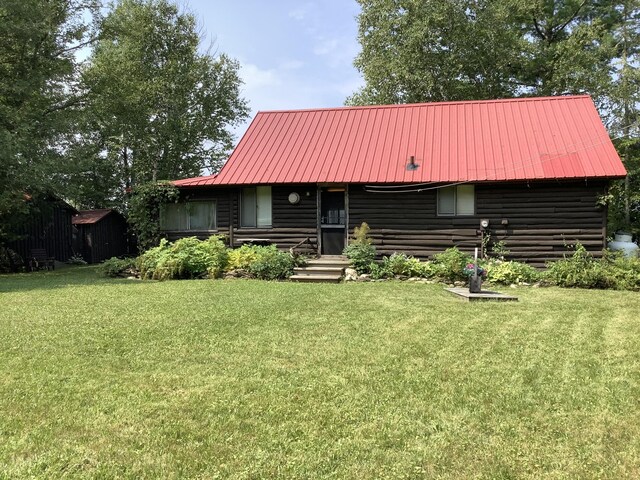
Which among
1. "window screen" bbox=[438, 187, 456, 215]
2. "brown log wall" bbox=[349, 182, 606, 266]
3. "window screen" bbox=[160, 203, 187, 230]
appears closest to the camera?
"brown log wall" bbox=[349, 182, 606, 266]

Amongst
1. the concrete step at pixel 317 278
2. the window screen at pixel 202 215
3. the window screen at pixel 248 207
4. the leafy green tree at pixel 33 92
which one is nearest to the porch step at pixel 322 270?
the concrete step at pixel 317 278

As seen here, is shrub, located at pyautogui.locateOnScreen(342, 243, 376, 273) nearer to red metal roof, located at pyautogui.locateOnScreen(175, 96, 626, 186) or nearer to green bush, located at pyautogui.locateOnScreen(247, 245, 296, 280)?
green bush, located at pyautogui.locateOnScreen(247, 245, 296, 280)

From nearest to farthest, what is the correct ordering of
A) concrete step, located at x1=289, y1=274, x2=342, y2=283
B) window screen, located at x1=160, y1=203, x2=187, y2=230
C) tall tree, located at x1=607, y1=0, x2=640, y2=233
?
concrete step, located at x1=289, y1=274, x2=342, y2=283
window screen, located at x1=160, y1=203, x2=187, y2=230
tall tree, located at x1=607, y1=0, x2=640, y2=233

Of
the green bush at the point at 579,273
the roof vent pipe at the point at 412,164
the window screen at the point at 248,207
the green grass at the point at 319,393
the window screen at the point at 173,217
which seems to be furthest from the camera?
the window screen at the point at 173,217

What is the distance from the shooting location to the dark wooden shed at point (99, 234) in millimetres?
23109

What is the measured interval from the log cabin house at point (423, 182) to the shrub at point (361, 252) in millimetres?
764

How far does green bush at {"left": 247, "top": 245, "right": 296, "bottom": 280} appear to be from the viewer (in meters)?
12.7

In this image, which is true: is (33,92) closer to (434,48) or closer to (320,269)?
(320,269)

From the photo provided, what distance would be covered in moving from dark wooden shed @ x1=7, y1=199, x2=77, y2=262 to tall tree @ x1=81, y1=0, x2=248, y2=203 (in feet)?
15.9

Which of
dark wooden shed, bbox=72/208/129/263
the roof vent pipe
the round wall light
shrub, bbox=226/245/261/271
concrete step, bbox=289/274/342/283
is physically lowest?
concrete step, bbox=289/274/342/283

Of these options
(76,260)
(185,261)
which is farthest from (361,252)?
(76,260)

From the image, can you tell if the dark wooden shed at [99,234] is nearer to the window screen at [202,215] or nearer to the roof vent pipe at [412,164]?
the window screen at [202,215]

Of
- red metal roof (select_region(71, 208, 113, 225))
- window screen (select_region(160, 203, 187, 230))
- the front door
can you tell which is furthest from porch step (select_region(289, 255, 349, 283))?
red metal roof (select_region(71, 208, 113, 225))

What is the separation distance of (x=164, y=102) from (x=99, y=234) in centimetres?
947
